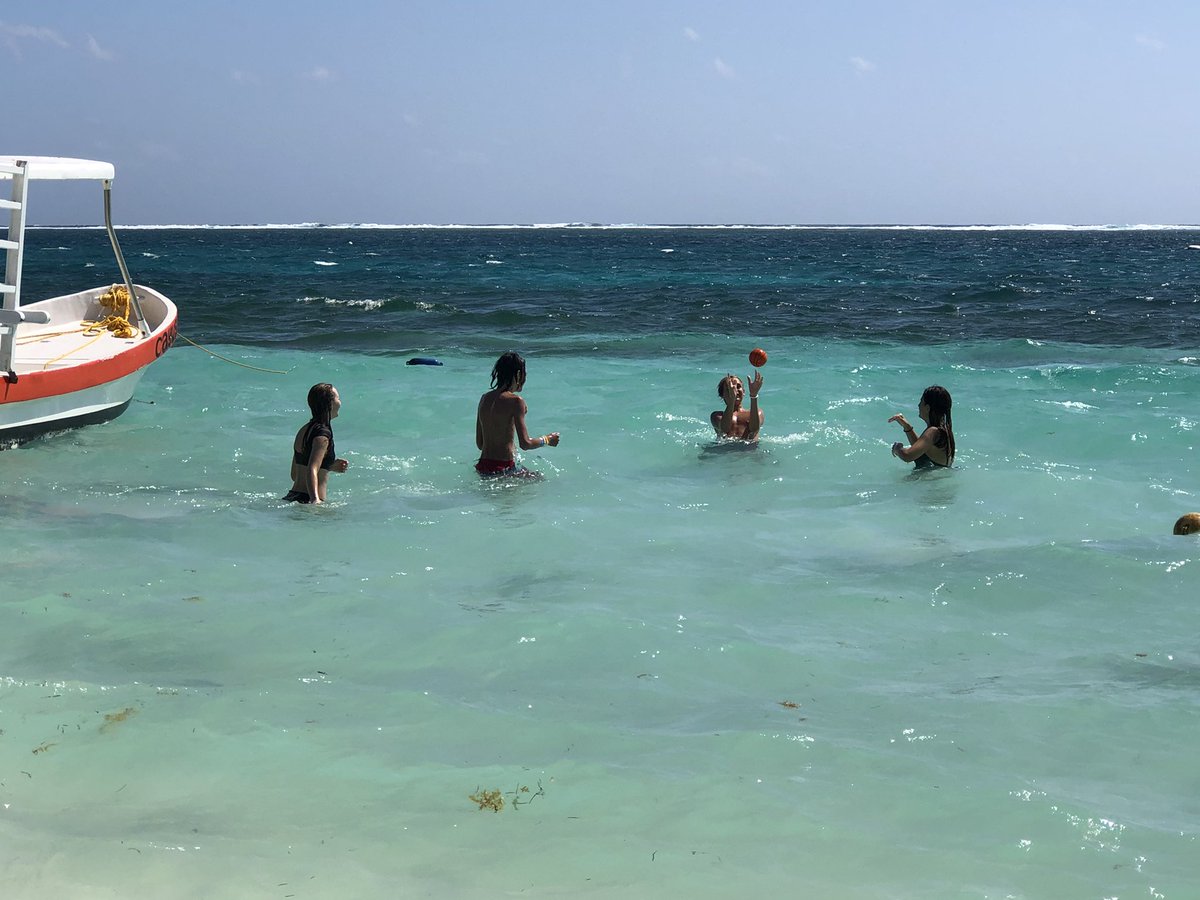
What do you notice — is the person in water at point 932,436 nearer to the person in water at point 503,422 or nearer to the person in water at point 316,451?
the person in water at point 503,422

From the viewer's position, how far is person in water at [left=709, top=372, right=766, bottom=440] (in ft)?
34.9

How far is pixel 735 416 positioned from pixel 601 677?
5.94 m

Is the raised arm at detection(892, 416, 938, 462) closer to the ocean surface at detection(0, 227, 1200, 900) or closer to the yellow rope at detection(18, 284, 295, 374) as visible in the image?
the ocean surface at detection(0, 227, 1200, 900)

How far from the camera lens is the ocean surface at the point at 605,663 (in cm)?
394

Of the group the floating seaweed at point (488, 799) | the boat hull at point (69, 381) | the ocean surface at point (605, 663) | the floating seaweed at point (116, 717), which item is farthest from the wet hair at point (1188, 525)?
the boat hull at point (69, 381)

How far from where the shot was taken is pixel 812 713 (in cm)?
511

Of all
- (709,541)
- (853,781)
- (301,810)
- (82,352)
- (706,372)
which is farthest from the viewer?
(706,372)

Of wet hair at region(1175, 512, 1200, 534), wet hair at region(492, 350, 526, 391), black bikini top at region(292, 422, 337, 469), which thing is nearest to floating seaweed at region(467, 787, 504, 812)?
black bikini top at region(292, 422, 337, 469)

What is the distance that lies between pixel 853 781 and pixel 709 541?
372 centimetres

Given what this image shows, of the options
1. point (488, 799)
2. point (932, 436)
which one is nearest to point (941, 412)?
point (932, 436)

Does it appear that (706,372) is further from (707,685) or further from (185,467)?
(707,685)

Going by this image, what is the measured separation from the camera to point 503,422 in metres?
9.31

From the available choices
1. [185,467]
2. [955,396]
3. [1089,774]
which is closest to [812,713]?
[1089,774]

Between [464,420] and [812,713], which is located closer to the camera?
[812,713]
